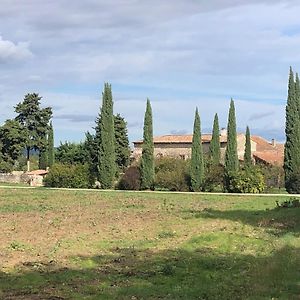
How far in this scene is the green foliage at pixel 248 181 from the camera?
1901 inches

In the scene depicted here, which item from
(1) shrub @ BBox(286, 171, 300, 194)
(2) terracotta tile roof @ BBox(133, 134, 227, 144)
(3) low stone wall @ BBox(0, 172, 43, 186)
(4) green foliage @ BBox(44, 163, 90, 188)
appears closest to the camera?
(1) shrub @ BBox(286, 171, 300, 194)

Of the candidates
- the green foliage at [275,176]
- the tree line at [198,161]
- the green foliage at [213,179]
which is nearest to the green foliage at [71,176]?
the tree line at [198,161]

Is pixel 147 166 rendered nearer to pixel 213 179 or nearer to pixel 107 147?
pixel 107 147

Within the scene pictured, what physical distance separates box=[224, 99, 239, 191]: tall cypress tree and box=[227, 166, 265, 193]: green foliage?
3.21 feet

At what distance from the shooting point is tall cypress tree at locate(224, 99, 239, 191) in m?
51.1

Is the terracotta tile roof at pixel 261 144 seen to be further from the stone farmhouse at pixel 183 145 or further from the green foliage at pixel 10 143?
the green foliage at pixel 10 143

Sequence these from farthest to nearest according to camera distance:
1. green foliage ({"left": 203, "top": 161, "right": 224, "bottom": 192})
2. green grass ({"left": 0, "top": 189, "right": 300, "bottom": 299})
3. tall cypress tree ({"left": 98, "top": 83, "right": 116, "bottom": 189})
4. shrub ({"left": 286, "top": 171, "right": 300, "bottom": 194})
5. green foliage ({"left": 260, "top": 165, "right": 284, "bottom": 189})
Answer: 1. green foliage ({"left": 260, "top": 165, "right": 284, "bottom": 189})
2. tall cypress tree ({"left": 98, "top": 83, "right": 116, "bottom": 189})
3. green foliage ({"left": 203, "top": 161, "right": 224, "bottom": 192})
4. shrub ({"left": 286, "top": 171, "right": 300, "bottom": 194})
5. green grass ({"left": 0, "top": 189, "right": 300, "bottom": 299})

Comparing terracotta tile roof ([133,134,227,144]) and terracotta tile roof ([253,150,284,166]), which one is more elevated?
terracotta tile roof ([133,134,227,144])

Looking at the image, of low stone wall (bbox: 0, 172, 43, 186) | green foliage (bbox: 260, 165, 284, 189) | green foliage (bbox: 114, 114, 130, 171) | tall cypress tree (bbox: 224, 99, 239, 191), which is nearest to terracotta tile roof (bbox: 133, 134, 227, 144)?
green foliage (bbox: 114, 114, 130, 171)

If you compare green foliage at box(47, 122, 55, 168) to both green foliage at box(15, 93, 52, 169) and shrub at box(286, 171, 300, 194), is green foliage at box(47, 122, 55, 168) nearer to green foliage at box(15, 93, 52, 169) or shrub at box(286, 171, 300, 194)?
green foliage at box(15, 93, 52, 169)

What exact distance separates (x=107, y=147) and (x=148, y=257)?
4178 centimetres

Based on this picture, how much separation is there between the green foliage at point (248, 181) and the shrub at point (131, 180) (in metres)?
8.79

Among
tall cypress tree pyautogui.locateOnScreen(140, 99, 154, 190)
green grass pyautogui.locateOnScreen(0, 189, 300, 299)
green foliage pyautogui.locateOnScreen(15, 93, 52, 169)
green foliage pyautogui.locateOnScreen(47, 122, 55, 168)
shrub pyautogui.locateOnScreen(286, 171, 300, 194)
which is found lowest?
green grass pyautogui.locateOnScreen(0, 189, 300, 299)

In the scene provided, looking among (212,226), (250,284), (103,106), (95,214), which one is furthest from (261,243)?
(103,106)
